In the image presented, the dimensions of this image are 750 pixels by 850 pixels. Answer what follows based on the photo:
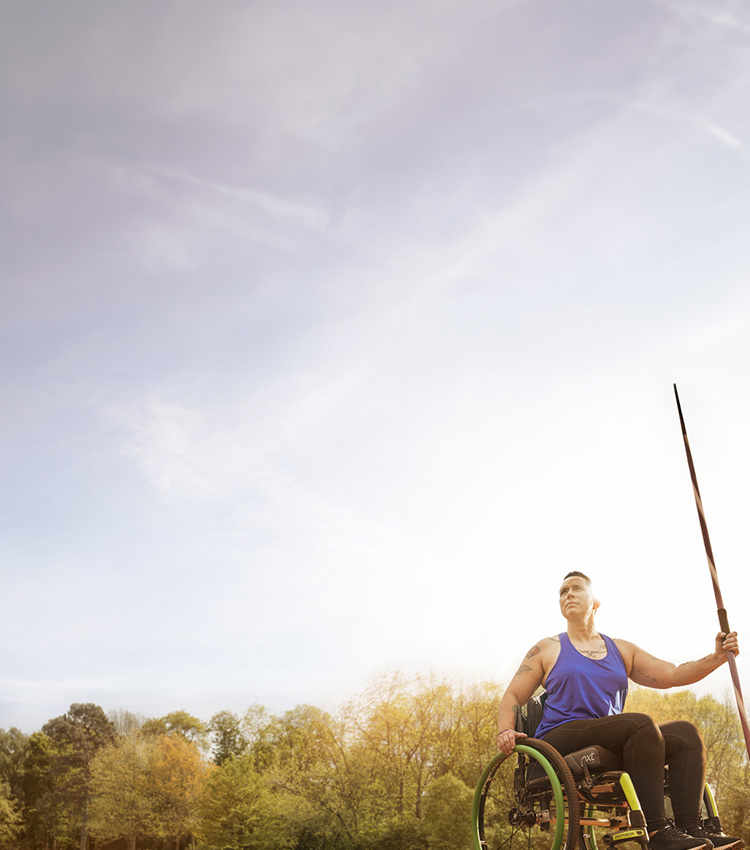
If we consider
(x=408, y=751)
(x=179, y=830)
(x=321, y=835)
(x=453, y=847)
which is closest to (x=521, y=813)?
(x=453, y=847)

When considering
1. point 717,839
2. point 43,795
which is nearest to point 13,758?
point 43,795

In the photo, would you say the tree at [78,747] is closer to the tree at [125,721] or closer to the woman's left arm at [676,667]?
the tree at [125,721]

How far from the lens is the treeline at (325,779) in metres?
25.6

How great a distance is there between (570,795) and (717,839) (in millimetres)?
855

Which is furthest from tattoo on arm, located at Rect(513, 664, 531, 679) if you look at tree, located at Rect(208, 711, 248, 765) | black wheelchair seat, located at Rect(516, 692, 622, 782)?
tree, located at Rect(208, 711, 248, 765)

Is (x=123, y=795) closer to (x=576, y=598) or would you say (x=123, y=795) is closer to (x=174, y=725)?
(x=174, y=725)

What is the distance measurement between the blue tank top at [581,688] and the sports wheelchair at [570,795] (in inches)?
5.2

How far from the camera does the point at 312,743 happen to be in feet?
105

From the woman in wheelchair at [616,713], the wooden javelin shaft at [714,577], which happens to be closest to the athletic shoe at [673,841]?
the woman in wheelchair at [616,713]

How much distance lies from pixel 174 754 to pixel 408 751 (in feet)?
76.0

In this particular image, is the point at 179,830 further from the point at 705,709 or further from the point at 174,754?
the point at 705,709

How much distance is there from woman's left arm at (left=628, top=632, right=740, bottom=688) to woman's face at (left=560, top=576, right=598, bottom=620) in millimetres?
446

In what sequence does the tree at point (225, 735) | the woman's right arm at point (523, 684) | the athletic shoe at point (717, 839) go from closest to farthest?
the athletic shoe at point (717, 839)
the woman's right arm at point (523, 684)
the tree at point (225, 735)

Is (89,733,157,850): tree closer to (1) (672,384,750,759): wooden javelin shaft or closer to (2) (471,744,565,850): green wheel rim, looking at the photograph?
(2) (471,744,565,850): green wheel rim
